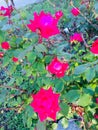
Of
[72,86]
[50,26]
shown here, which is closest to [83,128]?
[72,86]

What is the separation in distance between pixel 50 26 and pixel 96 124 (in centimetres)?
70

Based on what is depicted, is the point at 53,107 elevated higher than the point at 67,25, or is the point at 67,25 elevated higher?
the point at 67,25

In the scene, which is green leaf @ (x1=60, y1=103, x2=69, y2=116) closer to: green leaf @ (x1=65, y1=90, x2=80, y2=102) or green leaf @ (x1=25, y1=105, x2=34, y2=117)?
green leaf @ (x1=65, y1=90, x2=80, y2=102)

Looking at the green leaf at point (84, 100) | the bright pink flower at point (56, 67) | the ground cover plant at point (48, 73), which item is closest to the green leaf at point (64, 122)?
the ground cover plant at point (48, 73)

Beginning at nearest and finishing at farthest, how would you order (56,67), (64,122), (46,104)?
(46,104)
(56,67)
(64,122)

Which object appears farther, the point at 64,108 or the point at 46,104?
the point at 64,108

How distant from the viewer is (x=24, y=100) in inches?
84.1

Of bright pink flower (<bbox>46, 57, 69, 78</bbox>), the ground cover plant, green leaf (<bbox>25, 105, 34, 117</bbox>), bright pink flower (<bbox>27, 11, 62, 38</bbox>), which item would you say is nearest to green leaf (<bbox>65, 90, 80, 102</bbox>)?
the ground cover plant

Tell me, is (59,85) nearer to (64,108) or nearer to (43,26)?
(64,108)

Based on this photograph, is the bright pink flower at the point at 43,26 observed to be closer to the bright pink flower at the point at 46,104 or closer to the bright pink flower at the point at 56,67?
the bright pink flower at the point at 56,67

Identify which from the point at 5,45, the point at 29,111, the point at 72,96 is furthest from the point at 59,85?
the point at 5,45

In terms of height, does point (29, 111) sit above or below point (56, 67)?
below

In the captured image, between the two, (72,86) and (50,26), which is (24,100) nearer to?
(72,86)

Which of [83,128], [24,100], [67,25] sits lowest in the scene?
[83,128]
